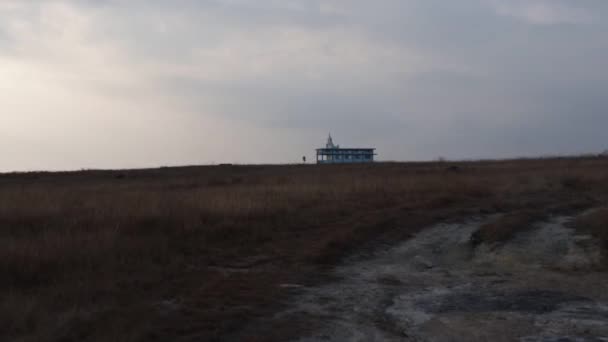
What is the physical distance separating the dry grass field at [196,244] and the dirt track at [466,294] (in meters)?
0.61

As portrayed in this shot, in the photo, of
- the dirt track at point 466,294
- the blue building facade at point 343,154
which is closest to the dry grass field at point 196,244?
the dirt track at point 466,294

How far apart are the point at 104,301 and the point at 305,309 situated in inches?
104

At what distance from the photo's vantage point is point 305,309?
8438 mm

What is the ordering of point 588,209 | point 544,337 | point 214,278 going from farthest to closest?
1. point 588,209
2. point 214,278
3. point 544,337

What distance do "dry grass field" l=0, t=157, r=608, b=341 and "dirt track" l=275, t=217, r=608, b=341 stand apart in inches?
23.9

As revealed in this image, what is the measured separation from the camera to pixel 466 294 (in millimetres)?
9430

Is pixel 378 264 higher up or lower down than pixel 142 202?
lower down

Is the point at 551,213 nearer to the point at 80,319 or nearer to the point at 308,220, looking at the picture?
the point at 308,220

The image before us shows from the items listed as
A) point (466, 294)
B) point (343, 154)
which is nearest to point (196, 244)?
point (466, 294)

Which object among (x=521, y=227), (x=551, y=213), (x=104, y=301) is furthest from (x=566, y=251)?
(x=104, y=301)

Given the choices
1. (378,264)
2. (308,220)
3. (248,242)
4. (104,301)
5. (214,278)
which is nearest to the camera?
(104,301)

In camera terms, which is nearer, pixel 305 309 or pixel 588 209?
pixel 305 309

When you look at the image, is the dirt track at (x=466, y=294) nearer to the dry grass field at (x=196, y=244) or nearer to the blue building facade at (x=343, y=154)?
the dry grass field at (x=196, y=244)

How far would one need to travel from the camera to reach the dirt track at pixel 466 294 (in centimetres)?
748
